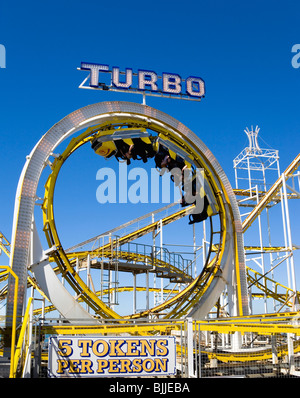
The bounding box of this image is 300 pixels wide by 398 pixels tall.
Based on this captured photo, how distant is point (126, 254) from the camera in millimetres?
21141

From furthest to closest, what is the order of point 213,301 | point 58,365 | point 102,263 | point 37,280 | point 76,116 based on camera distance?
point 102,263, point 213,301, point 76,116, point 37,280, point 58,365

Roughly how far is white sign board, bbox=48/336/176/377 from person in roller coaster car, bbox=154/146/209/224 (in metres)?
8.60

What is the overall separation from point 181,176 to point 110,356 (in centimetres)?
914

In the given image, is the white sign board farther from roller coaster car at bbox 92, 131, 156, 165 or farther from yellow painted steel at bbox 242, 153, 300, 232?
yellow painted steel at bbox 242, 153, 300, 232

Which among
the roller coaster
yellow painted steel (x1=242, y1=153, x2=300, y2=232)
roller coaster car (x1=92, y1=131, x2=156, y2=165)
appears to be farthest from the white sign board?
yellow painted steel (x1=242, y1=153, x2=300, y2=232)

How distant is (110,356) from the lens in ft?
24.0

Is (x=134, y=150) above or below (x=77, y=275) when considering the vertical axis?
above

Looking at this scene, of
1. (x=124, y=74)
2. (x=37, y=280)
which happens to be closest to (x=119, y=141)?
(x=124, y=74)

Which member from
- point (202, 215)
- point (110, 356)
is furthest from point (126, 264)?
point (110, 356)

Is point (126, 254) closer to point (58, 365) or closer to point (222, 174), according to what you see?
point (222, 174)

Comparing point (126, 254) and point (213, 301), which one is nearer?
point (213, 301)

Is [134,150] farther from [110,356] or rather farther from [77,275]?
[110,356]

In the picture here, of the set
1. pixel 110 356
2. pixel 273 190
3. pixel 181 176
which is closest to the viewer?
pixel 110 356

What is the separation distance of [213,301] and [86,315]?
13.9ft
